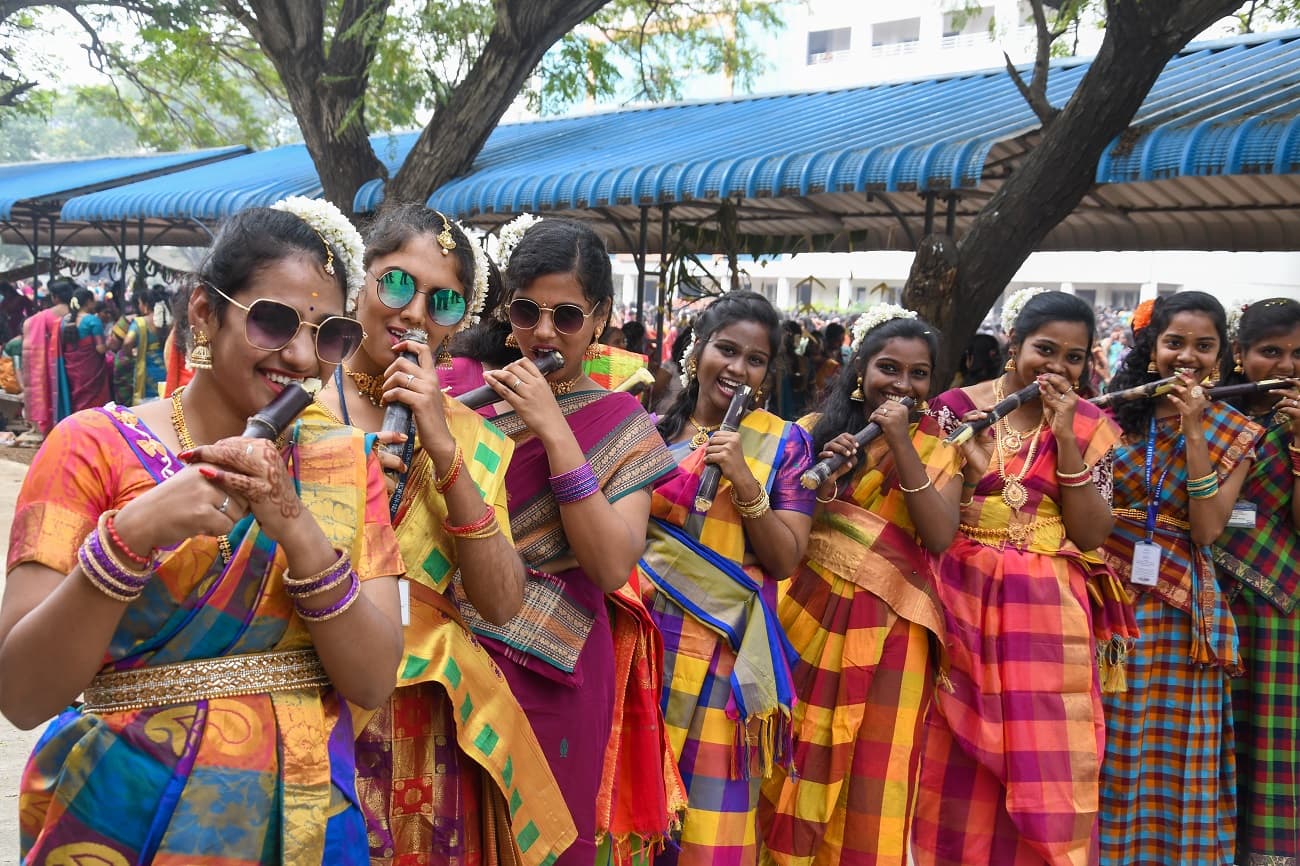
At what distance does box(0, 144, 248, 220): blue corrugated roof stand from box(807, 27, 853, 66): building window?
26.9 m

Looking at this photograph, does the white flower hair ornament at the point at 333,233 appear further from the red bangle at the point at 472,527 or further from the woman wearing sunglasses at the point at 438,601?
the red bangle at the point at 472,527

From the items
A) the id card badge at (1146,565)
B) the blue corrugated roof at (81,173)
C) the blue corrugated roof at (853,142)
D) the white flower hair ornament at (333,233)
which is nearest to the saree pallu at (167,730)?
the white flower hair ornament at (333,233)

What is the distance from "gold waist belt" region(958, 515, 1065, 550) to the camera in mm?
3828

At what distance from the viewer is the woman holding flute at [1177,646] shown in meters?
4.11

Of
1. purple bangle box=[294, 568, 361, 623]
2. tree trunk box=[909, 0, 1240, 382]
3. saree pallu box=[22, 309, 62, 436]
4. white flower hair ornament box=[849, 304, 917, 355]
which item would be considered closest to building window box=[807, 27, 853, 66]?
saree pallu box=[22, 309, 62, 436]

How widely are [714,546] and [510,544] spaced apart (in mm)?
1111

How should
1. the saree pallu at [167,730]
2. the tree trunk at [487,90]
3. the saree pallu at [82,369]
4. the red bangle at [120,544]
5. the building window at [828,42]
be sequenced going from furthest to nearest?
the building window at [828,42] < the saree pallu at [82,369] < the tree trunk at [487,90] < the saree pallu at [167,730] < the red bangle at [120,544]

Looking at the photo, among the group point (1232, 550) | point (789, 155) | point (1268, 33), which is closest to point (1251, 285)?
point (1268, 33)

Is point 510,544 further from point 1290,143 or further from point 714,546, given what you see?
point 1290,143

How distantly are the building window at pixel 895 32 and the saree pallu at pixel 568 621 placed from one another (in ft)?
132

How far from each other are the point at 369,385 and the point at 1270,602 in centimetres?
343

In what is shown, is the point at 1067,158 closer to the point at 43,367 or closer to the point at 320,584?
the point at 320,584

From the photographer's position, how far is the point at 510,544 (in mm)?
2293

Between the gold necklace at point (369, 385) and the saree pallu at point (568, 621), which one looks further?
the saree pallu at point (568, 621)
